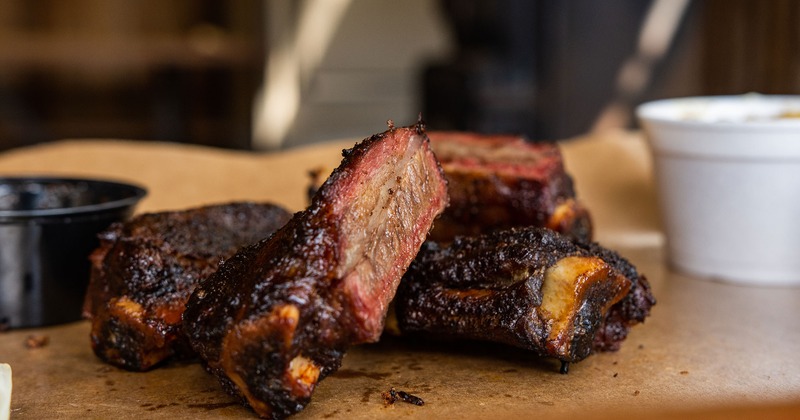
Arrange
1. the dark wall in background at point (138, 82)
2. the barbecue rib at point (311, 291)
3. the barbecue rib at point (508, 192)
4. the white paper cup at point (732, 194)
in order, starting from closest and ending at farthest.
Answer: the barbecue rib at point (311, 291)
the barbecue rib at point (508, 192)
the white paper cup at point (732, 194)
the dark wall in background at point (138, 82)

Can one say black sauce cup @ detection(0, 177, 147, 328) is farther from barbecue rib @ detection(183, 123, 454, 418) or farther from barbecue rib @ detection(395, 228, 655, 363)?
barbecue rib @ detection(395, 228, 655, 363)

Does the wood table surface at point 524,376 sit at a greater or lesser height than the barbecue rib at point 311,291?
lesser

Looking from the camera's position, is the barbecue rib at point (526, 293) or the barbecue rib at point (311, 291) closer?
the barbecue rib at point (311, 291)

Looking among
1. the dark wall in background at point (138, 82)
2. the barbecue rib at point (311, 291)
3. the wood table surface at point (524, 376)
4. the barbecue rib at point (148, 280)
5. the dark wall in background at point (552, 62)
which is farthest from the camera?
the dark wall in background at point (138, 82)

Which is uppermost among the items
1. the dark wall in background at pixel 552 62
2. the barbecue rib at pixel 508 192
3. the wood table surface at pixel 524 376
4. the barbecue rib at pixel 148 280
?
the dark wall in background at pixel 552 62

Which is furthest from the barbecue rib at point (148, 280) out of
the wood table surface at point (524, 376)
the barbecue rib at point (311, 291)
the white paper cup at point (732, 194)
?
the white paper cup at point (732, 194)

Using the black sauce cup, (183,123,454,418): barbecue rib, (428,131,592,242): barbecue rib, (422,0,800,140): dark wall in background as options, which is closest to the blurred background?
(422,0,800,140): dark wall in background

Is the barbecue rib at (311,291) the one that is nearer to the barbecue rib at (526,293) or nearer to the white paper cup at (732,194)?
the barbecue rib at (526,293)
